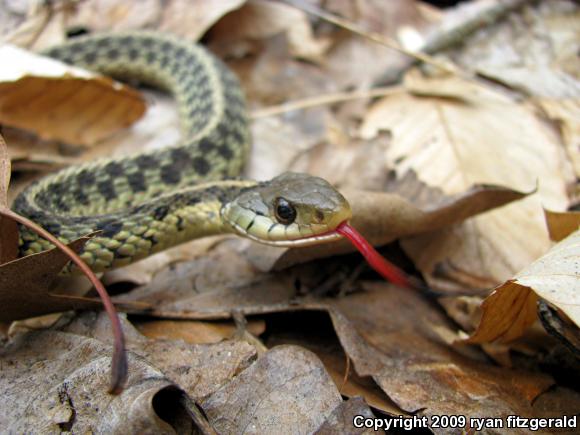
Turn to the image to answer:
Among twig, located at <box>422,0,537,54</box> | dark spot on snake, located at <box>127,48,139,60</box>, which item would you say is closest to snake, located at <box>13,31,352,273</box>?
dark spot on snake, located at <box>127,48,139,60</box>

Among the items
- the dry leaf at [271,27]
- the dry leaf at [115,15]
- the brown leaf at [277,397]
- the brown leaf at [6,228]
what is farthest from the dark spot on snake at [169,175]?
the dry leaf at [115,15]

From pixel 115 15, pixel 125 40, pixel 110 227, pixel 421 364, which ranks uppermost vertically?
pixel 115 15

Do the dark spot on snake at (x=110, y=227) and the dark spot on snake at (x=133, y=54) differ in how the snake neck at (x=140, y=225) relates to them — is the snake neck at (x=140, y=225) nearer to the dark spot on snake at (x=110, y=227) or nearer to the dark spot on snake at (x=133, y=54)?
the dark spot on snake at (x=110, y=227)

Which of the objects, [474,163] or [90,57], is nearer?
[474,163]

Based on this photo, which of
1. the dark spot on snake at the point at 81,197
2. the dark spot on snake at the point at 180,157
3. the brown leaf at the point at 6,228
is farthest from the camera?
the dark spot on snake at the point at 180,157

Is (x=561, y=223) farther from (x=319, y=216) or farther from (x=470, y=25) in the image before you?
(x=470, y=25)

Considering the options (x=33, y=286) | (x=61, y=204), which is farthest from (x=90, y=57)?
(x=33, y=286)

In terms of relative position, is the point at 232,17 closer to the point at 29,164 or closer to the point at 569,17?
the point at 29,164
